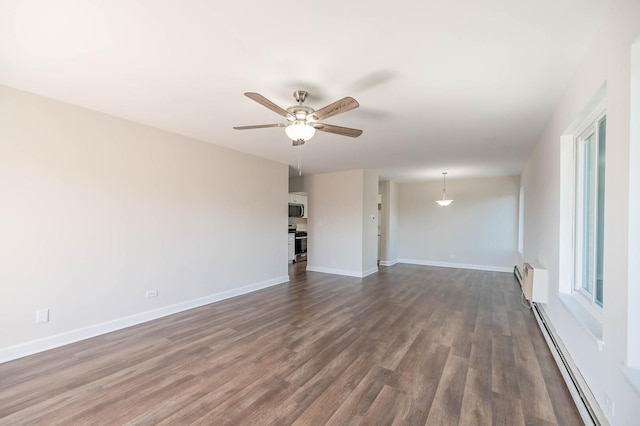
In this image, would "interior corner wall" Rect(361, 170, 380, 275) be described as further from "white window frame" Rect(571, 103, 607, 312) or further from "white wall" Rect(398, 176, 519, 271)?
"white window frame" Rect(571, 103, 607, 312)

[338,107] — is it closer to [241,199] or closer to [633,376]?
[633,376]

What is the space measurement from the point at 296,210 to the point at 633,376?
25.6 ft

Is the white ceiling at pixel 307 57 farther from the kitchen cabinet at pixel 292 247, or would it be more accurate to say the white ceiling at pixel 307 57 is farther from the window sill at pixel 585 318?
the kitchen cabinet at pixel 292 247

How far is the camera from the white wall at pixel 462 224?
713 cm

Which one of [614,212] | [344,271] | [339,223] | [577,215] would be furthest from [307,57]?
[344,271]

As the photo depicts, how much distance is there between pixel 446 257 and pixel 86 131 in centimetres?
820

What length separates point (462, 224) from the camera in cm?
769

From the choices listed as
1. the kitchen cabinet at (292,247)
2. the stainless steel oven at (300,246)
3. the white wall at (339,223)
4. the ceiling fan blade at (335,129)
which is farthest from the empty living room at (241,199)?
the stainless steel oven at (300,246)

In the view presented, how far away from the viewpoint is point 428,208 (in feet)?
27.0

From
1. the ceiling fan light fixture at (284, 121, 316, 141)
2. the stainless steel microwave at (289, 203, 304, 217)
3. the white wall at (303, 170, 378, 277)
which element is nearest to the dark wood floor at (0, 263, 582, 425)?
the ceiling fan light fixture at (284, 121, 316, 141)

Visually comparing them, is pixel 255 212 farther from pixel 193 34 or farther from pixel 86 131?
pixel 193 34

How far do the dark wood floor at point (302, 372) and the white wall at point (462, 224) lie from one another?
373cm

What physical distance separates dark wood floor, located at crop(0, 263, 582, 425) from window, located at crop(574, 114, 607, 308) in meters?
0.88

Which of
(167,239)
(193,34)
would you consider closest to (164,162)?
(167,239)
